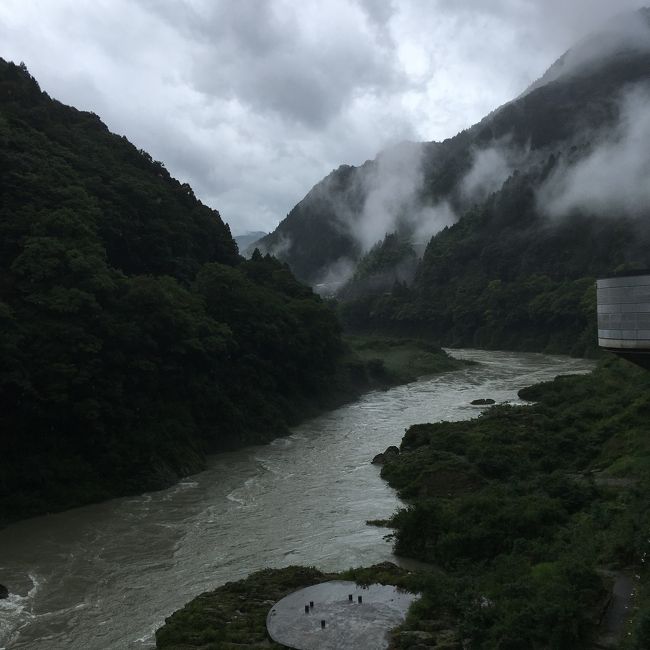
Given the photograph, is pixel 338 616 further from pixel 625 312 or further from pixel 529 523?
pixel 625 312

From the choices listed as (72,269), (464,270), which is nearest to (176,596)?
(72,269)

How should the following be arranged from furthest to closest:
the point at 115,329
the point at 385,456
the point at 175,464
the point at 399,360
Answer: the point at 399,360 → the point at 385,456 → the point at 175,464 → the point at 115,329

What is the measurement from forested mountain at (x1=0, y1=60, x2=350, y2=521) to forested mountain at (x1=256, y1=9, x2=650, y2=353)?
41.4m

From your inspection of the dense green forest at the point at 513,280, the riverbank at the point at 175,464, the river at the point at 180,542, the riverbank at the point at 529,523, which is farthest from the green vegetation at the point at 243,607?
the dense green forest at the point at 513,280

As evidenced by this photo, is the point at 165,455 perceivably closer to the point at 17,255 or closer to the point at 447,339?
the point at 17,255

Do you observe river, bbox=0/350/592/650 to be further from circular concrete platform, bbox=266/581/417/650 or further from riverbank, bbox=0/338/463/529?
circular concrete platform, bbox=266/581/417/650

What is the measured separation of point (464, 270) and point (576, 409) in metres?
69.2

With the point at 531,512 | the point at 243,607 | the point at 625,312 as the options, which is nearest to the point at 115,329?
the point at 243,607

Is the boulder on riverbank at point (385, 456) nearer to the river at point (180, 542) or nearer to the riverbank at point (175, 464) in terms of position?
A: the river at point (180, 542)

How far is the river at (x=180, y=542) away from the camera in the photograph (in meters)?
14.1

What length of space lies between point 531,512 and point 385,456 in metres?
11.2

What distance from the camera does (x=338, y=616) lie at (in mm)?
12203

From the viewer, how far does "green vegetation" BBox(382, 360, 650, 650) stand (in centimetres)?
1012

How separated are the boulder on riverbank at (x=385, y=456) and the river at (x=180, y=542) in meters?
0.45
